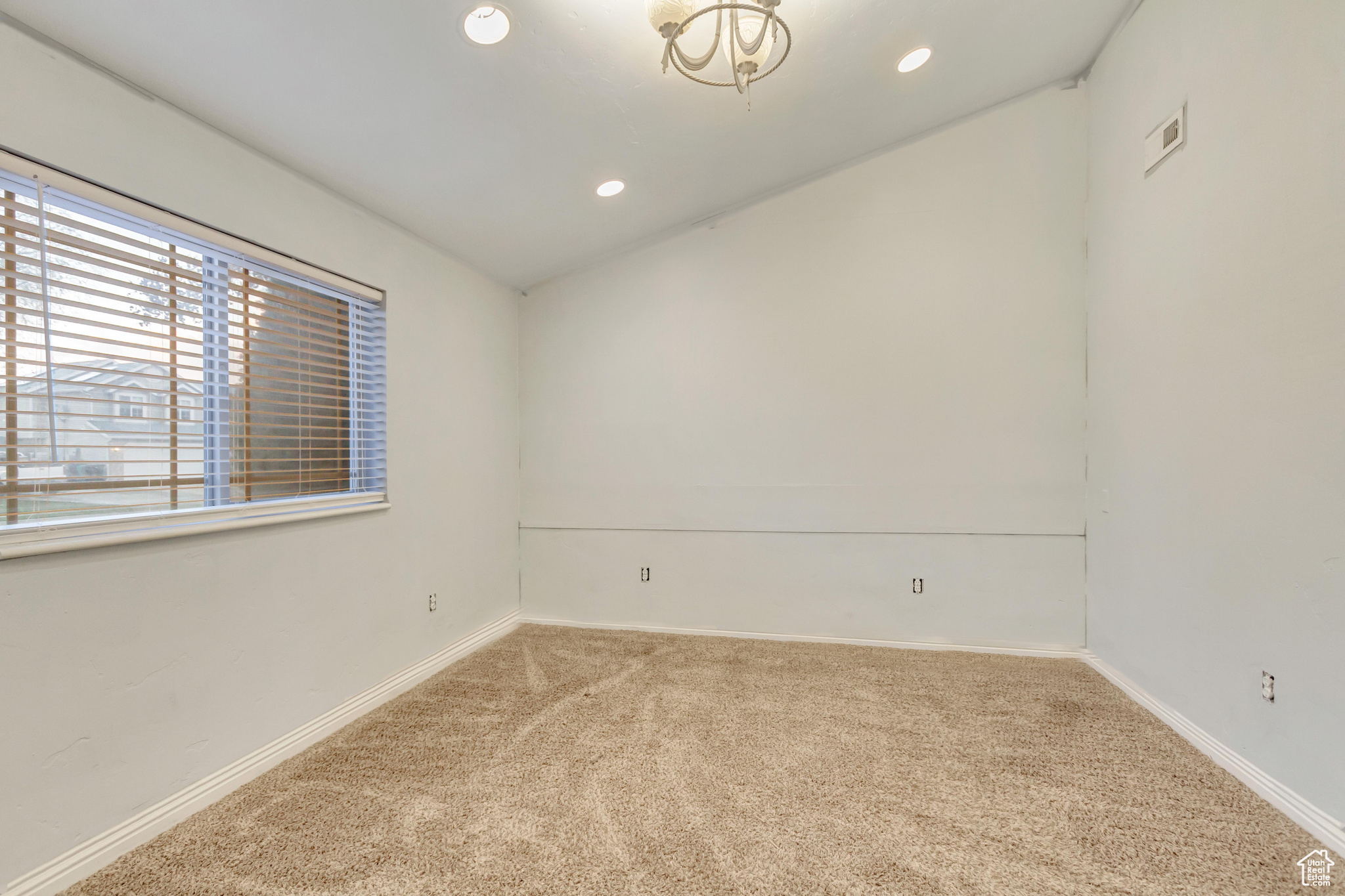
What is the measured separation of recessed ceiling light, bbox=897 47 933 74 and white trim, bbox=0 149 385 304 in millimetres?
2580

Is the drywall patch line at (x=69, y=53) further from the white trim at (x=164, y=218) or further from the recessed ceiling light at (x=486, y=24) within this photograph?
the recessed ceiling light at (x=486, y=24)

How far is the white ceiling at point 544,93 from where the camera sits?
1.47 m

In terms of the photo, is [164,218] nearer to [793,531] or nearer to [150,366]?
[150,366]

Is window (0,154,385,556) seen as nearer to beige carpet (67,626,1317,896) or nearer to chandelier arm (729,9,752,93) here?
beige carpet (67,626,1317,896)

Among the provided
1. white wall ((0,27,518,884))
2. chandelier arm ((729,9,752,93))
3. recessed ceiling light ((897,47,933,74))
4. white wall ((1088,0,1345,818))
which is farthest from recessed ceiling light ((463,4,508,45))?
white wall ((1088,0,1345,818))

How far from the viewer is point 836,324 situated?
318cm

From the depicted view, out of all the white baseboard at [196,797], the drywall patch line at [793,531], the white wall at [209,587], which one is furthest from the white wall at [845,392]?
the white baseboard at [196,797]

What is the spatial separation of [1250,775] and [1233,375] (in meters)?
1.34

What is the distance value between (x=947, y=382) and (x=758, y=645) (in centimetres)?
188

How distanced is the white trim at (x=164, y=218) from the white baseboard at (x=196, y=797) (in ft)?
5.80

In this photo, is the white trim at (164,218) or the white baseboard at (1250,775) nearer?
the white trim at (164,218)

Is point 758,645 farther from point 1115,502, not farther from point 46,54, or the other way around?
point 46,54

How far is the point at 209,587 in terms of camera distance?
1.75m

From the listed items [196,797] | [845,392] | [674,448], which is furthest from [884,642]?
[196,797]
